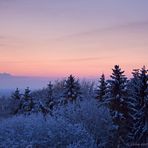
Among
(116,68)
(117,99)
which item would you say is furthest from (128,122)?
(116,68)

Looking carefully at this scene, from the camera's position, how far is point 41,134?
Result: 34.7 metres

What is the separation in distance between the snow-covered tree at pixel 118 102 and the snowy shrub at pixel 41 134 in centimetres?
1140

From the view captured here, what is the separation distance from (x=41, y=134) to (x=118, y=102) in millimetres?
16339

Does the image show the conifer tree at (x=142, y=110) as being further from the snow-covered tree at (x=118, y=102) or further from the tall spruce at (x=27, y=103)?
the tall spruce at (x=27, y=103)

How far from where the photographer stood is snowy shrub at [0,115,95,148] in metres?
33.2

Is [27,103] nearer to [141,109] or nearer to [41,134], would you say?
[141,109]

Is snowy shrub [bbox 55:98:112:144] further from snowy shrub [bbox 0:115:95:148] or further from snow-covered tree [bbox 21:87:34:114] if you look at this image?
snow-covered tree [bbox 21:87:34:114]

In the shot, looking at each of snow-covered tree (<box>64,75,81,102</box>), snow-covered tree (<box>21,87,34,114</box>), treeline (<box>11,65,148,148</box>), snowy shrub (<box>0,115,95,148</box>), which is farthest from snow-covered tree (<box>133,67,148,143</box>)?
snow-covered tree (<box>21,87,34,114</box>)

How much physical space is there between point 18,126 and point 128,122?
18.2 m

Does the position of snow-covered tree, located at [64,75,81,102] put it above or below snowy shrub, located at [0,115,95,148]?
above

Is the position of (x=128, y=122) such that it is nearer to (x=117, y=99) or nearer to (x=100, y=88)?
(x=117, y=99)

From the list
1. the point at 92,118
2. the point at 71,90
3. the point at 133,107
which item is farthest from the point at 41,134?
the point at 71,90

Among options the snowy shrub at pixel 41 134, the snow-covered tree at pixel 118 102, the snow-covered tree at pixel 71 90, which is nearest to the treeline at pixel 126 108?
the snow-covered tree at pixel 118 102

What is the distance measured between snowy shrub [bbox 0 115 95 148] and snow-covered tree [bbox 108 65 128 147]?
11.4 metres
